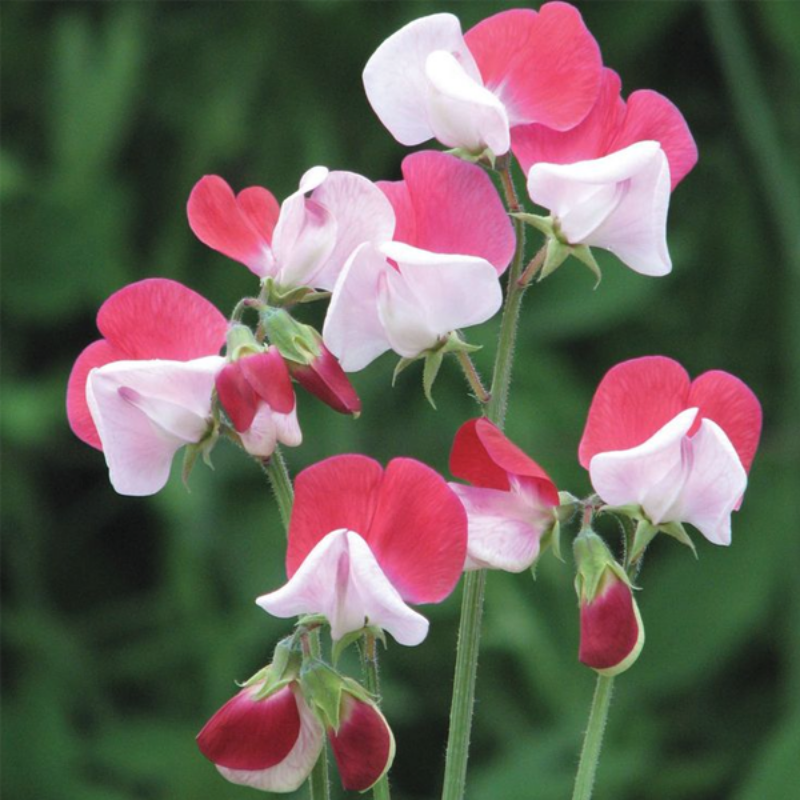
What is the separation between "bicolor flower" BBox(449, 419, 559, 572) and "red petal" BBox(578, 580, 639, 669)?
0.03m

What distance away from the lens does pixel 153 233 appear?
179 centimetres

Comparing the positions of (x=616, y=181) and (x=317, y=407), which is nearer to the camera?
(x=616, y=181)

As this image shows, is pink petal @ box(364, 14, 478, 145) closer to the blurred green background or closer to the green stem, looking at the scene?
the green stem

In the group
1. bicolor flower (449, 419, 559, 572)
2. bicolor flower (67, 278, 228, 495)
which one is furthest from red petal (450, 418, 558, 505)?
bicolor flower (67, 278, 228, 495)

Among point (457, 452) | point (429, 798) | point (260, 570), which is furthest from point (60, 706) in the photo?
point (457, 452)

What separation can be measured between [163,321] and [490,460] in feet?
0.47

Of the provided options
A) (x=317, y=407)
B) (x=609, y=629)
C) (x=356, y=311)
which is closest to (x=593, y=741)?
(x=609, y=629)

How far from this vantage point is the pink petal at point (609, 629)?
597 mm

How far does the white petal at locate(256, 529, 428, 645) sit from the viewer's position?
565 millimetres

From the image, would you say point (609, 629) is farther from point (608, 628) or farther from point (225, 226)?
point (225, 226)

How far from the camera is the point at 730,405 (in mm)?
634

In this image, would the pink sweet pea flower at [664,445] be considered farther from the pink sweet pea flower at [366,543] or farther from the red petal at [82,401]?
the red petal at [82,401]

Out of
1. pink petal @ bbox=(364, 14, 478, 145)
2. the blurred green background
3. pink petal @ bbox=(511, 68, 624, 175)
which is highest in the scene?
pink petal @ bbox=(364, 14, 478, 145)

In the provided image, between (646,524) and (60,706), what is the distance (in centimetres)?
111
